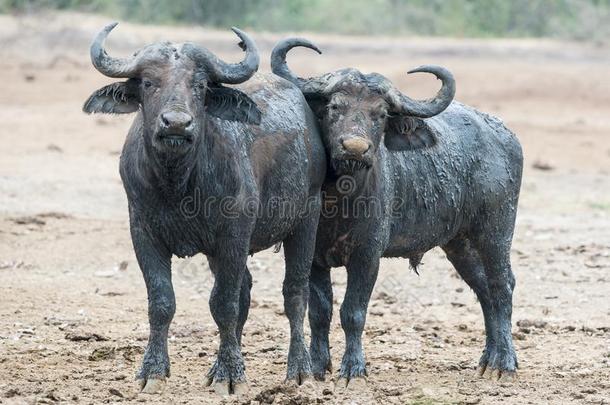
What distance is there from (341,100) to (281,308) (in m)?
3.35

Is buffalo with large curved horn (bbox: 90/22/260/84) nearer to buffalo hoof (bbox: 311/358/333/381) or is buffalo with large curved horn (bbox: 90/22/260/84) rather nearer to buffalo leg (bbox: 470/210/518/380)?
buffalo hoof (bbox: 311/358/333/381)

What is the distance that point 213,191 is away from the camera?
8.23m

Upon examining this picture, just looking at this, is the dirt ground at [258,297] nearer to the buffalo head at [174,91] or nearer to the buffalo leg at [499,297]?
the buffalo leg at [499,297]

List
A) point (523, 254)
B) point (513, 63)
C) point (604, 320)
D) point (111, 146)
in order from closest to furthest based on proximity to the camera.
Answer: point (604, 320) → point (523, 254) → point (111, 146) → point (513, 63)

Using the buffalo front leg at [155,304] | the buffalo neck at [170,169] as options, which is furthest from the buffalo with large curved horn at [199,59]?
the buffalo front leg at [155,304]

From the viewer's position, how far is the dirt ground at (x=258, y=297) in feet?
29.4

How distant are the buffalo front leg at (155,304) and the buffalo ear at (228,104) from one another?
852 millimetres

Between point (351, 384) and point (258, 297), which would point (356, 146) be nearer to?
point (351, 384)

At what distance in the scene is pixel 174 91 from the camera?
25.9 ft

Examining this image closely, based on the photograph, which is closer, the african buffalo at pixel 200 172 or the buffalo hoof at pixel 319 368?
the african buffalo at pixel 200 172

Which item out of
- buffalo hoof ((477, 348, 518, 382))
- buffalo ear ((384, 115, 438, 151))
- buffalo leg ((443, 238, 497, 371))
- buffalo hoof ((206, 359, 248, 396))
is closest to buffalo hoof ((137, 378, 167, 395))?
buffalo hoof ((206, 359, 248, 396))

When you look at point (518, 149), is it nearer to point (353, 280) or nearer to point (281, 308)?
point (353, 280)

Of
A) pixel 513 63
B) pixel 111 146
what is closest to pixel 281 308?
pixel 111 146

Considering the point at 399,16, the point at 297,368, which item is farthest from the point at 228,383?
the point at 399,16
